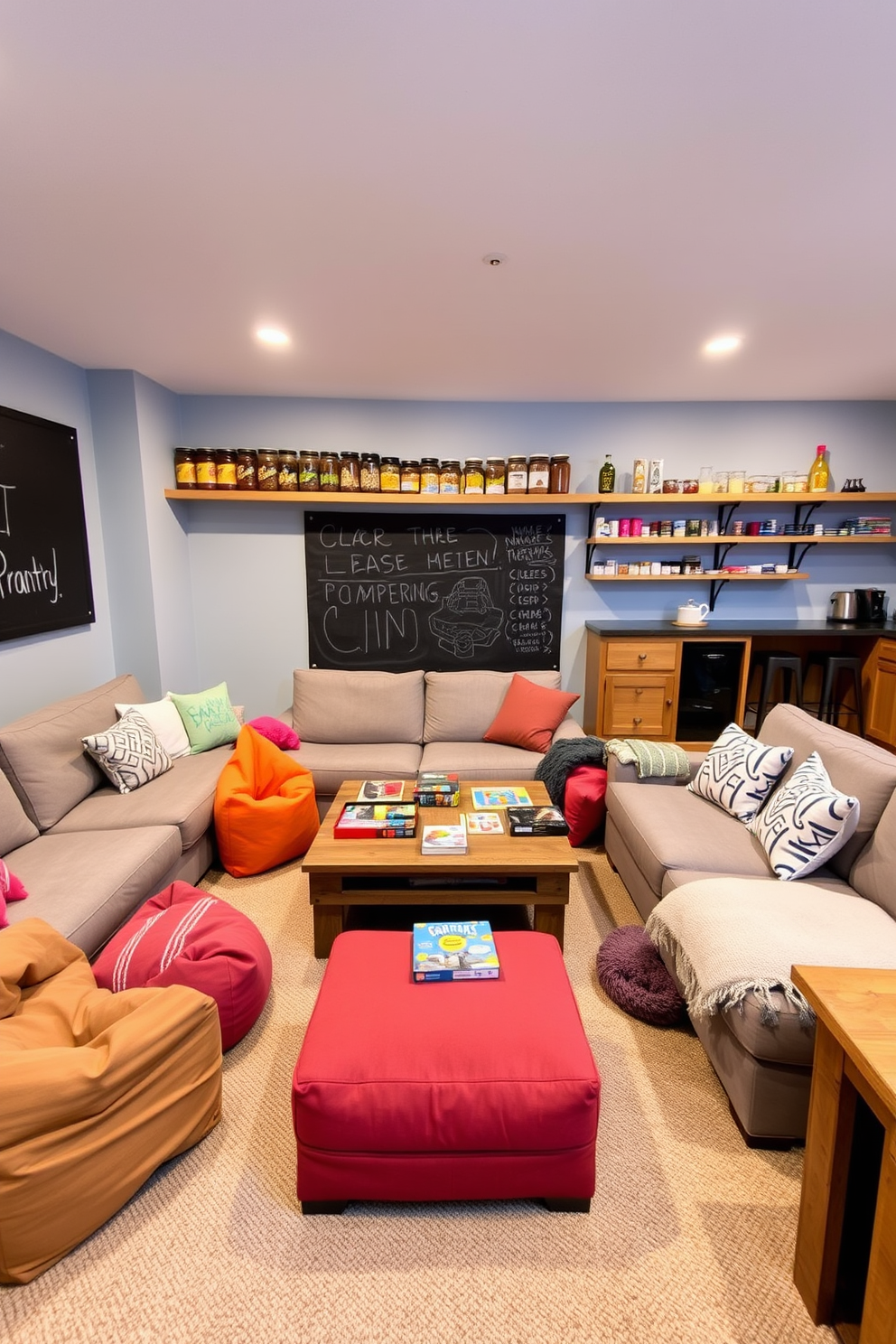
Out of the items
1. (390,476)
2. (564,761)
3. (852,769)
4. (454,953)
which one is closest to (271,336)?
(390,476)

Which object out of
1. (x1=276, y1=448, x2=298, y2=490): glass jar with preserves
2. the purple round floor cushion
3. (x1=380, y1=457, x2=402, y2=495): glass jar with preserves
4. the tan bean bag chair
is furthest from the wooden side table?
(x1=276, y1=448, x2=298, y2=490): glass jar with preserves

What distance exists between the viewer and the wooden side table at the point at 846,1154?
974mm

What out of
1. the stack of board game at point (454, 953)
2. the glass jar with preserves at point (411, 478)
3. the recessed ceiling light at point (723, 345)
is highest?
the recessed ceiling light at point (723, 345)

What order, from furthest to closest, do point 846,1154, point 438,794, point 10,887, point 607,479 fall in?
1. point 607,479
2. point 438,794
3. point 10,887
4. point 846,1154

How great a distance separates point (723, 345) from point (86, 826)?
3542mm

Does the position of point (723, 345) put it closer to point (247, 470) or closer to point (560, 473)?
point (560, 473)

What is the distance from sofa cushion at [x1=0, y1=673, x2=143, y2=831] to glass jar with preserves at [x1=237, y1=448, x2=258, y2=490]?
1615mm

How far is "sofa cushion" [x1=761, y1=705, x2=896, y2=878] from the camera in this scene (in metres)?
1.96

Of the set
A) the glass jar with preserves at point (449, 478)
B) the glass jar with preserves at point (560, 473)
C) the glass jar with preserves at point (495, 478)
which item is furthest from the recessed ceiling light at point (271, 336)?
the glass jar with preserves at point (560, 473)

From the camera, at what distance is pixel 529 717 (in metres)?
3.44

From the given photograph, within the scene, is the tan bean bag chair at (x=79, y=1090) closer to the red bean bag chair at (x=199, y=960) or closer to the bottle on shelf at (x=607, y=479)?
the red bean bag chair at (x=199, y=960)

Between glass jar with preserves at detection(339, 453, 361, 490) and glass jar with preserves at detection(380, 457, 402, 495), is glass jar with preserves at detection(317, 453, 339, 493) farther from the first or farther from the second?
Answer: glass jar with preserves at detection(380, 457, 402, 495)

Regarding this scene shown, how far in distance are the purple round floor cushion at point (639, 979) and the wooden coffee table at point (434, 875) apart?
200 mm

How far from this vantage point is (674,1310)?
4.01ft
